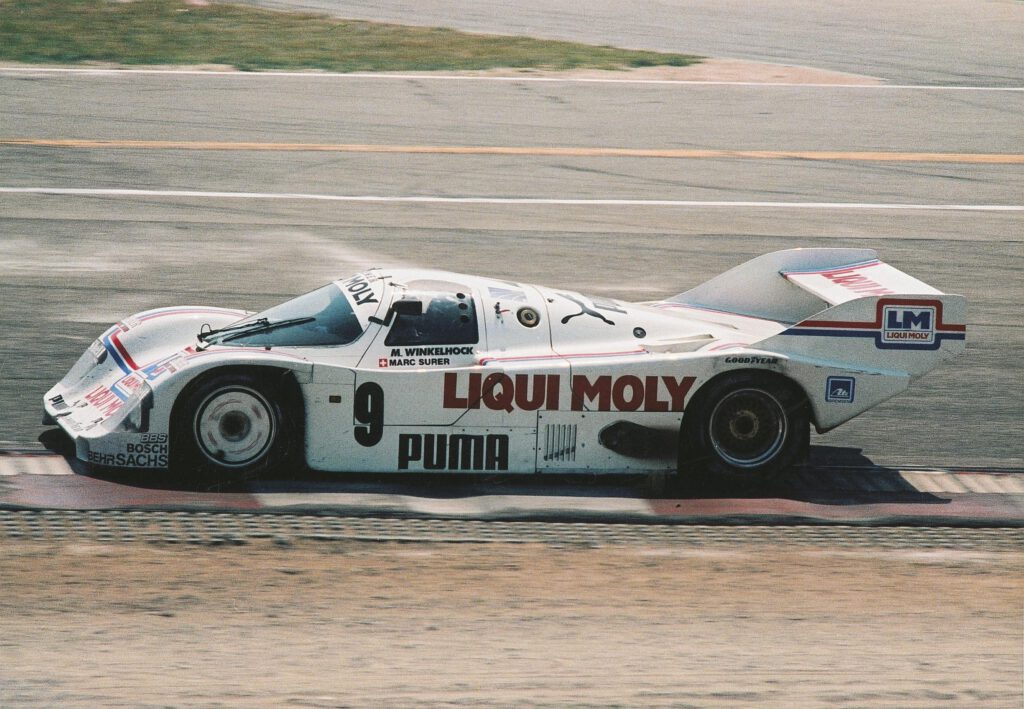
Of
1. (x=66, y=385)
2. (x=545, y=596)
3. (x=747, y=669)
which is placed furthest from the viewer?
(x=66, y=385)

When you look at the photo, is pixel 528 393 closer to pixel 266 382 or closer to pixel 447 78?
pixel 266 382

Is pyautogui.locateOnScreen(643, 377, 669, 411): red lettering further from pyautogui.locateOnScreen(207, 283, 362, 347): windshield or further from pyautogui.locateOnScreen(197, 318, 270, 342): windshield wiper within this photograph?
pyautogui.locateOnScreen(197, 318, 270, 342): windshield wiper

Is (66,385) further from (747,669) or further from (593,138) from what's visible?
(593,138)

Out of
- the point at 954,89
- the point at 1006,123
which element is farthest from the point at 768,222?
the point at 954,89

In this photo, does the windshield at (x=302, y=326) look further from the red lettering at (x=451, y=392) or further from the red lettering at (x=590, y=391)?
the red lettering at (x=590, y=391)

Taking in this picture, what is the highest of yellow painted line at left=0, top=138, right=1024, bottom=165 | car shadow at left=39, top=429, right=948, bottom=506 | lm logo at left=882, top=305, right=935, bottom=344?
yellow painted line at left=0, top=138, right=1024, bottom=165

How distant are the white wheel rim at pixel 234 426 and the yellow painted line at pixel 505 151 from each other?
1241 centimetres

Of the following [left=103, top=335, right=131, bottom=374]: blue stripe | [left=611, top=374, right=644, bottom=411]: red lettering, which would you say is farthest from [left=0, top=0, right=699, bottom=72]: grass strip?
[left=611, top=374, right=644, bottom=411]: red lettering

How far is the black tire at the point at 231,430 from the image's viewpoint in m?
8.84

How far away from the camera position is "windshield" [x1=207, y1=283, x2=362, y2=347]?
358 inches

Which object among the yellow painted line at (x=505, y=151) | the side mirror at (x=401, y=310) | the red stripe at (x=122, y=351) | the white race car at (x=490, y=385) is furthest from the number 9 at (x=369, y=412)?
the yellow painted line at (x=505, y=151)

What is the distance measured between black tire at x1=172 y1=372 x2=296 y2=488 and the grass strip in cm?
1802

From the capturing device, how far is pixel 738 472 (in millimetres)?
9289

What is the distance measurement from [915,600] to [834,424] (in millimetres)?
1916
